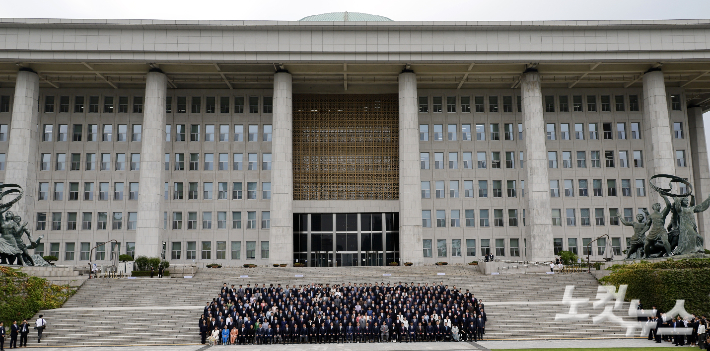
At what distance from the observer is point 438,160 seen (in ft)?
164

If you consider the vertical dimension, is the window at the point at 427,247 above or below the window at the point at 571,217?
below

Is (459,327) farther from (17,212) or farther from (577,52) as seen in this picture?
(17,212)

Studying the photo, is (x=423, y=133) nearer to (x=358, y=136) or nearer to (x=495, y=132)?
(x=358, y=136)

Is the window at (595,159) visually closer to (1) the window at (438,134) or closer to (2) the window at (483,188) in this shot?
(2) the window at (483,188)

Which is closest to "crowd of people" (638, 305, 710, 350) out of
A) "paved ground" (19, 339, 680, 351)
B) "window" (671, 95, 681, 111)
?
"paved ground" (19, 339, 680, 351)

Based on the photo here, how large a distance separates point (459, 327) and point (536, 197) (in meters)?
22.5

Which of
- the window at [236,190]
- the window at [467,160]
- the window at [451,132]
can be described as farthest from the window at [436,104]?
the window at [236,190]

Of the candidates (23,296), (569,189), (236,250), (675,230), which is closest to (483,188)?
(569,189)

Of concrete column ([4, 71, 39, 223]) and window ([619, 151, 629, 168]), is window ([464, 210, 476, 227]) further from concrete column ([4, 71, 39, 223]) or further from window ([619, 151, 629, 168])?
concrete column ([4, 71, 39, 223])

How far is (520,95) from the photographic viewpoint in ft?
167

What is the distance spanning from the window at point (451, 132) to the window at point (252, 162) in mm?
16359

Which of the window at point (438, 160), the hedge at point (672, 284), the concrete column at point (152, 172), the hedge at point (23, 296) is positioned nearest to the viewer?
the hedge at point (672, 284)

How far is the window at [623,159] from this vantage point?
5028 cm

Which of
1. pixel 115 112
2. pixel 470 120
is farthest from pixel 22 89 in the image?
pixel 470 120
